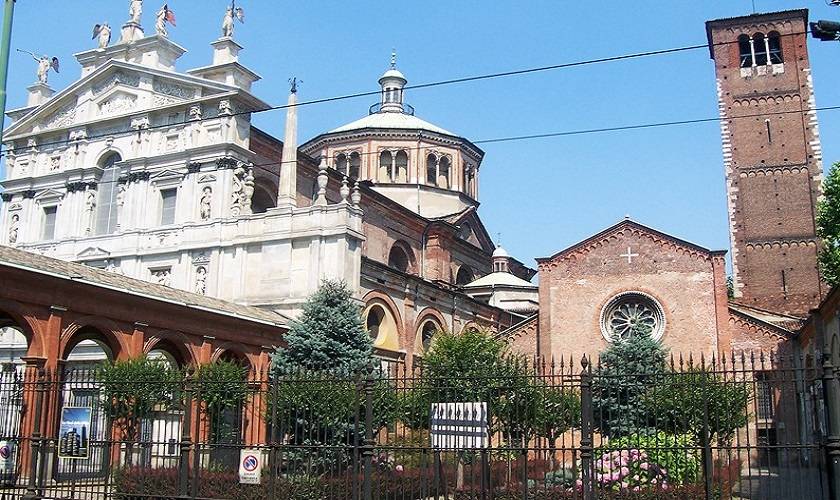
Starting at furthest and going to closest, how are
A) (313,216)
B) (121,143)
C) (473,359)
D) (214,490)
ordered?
(121,143) → (313,216) → (473,359) → (214,490)

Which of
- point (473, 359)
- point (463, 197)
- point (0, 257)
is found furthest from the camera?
point (463, 197)

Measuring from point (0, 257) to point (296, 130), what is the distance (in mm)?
13811

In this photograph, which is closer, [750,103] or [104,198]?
[104,198]

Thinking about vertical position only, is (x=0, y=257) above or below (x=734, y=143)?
below

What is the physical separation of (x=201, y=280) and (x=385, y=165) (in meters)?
18.7

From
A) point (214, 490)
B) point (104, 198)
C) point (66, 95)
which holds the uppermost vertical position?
point (66, 95)

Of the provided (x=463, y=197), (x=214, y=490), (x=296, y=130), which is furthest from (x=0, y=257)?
(x=463, y=197)

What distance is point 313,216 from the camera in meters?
29.6

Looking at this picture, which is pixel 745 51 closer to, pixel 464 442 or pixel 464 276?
pixel 464 276

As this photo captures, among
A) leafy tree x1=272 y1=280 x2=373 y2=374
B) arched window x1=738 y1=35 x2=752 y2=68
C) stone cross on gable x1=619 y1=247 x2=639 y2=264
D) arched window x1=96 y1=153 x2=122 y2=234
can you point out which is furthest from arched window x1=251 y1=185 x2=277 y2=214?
arched window x1=738 y1=35 x2=752 y2=68

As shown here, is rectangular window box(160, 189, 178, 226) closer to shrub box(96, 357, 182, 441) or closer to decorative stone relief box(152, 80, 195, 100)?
decorative stone relief box(152, 80, 195, 100)

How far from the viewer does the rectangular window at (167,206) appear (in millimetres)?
31812

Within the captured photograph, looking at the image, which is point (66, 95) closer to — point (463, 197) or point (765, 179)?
point (463, 197)

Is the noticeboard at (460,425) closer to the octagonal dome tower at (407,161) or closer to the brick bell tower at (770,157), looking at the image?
the brick bell tower at (770,157)
